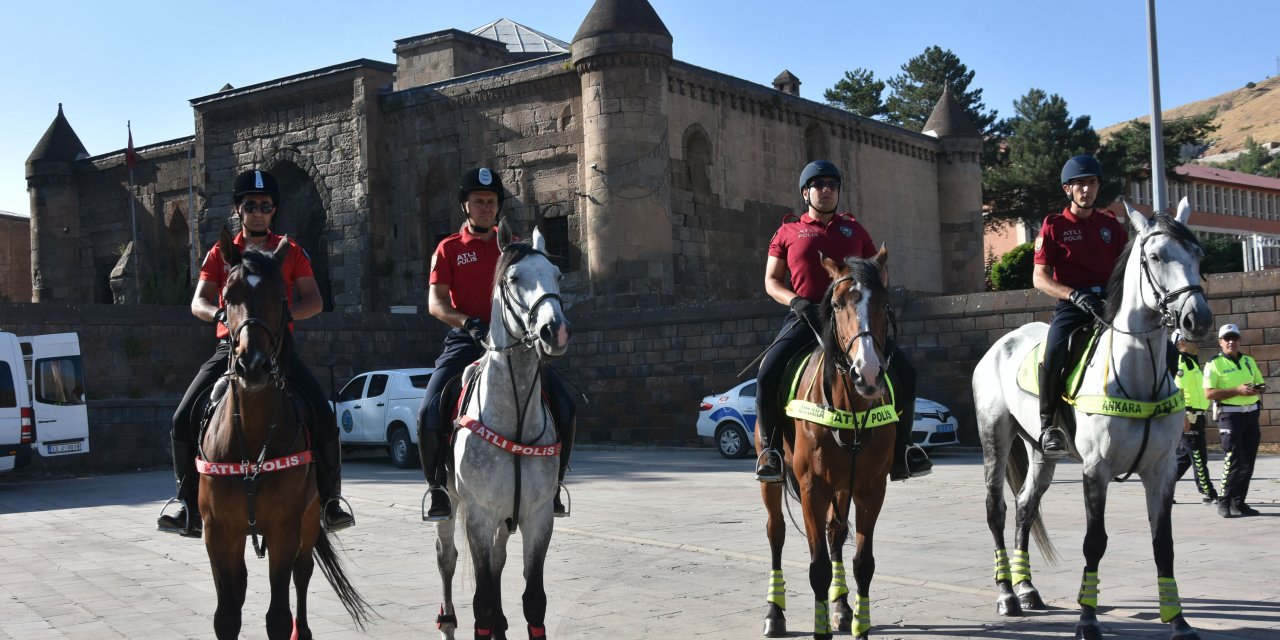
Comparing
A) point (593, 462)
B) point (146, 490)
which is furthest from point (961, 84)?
point (146, 490)

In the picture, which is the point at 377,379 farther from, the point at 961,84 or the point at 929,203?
the point at 961,84

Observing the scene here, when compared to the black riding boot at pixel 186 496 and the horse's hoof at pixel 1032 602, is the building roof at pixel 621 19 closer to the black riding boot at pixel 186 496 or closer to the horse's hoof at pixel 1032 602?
the horse's hoof at pixel 1032 602

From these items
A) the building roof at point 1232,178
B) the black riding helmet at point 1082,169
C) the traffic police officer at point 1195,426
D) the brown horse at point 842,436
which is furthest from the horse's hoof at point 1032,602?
the building roof at point 1232,178

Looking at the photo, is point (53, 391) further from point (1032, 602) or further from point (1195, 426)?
point (1032, 602)

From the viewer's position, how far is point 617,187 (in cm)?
3169

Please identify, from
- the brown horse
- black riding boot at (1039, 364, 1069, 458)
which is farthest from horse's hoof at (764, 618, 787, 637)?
black riding boot at (1039, 364, 1069, 458)

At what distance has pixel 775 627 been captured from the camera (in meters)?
7.10

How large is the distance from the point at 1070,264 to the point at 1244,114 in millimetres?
194008

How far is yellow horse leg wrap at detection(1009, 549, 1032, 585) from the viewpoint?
7.88 meters

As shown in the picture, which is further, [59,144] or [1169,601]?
[59,144]

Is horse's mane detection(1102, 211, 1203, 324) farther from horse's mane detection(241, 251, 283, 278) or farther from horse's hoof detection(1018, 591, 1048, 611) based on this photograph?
horse's mane detection(241, 251, 283, 278)

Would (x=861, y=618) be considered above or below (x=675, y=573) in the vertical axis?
above

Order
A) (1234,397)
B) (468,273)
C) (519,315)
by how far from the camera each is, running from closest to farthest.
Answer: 1. (519,315)
2. (468,273)
3. (1234,397)

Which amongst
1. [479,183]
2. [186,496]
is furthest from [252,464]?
[479,183]
